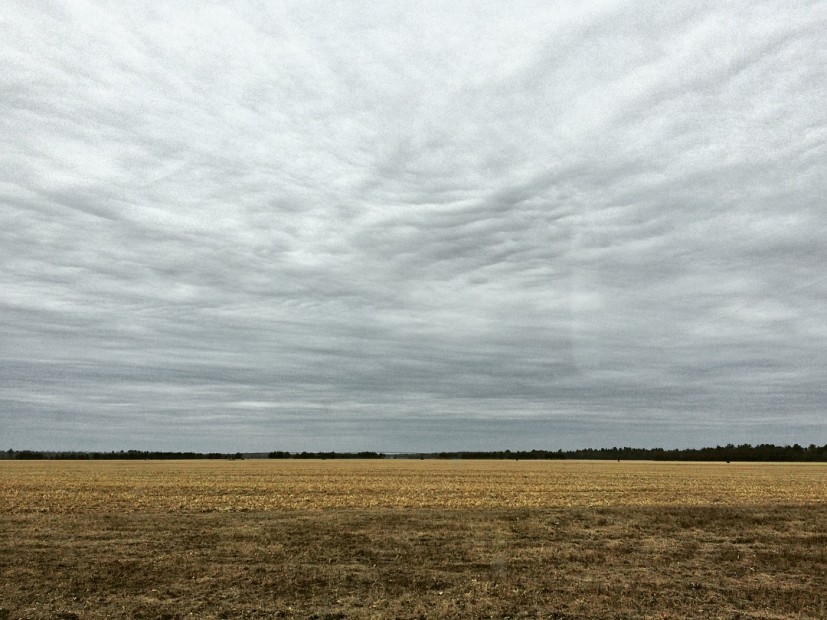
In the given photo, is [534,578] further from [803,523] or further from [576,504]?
[576,504]

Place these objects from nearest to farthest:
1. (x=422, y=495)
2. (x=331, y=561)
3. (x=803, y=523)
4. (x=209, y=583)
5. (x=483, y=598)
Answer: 1. (x=483, y=598)
2. (x=209, y=583)
3. (x=331, y=561)
4. (x=803, y=523)
5. (x=422, y=495)

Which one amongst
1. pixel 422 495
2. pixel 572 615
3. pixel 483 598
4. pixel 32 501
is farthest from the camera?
pixel 422 495

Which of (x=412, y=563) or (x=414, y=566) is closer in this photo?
(x=414, y=566)

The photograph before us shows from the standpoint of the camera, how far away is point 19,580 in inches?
636

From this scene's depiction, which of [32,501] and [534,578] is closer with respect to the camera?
[534,578]

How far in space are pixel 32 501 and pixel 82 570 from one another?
22.8m

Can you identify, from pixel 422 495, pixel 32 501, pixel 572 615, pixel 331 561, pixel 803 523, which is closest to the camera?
pixel 572 615

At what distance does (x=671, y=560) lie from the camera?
19500mm

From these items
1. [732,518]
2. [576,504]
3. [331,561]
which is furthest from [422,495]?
[331,561]

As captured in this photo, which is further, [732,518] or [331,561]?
[732,518]

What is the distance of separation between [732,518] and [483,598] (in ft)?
57.4

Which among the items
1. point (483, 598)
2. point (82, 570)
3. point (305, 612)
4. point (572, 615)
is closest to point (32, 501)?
point (82, 570)

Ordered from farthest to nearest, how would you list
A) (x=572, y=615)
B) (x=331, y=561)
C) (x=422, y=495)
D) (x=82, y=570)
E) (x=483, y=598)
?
(x=422, y=495) → (x=331, y=561) → (x=82, y=570) → (x=483, y=598) → (x=572, y=615)

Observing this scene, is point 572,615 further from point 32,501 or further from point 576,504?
point 32,501
